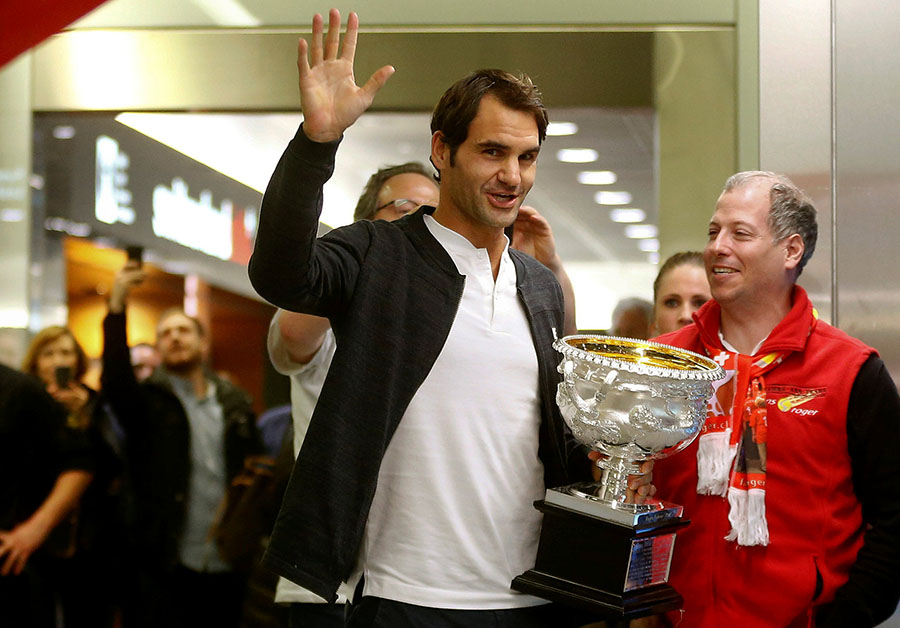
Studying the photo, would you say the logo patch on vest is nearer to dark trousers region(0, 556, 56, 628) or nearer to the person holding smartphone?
the person holding smartphone

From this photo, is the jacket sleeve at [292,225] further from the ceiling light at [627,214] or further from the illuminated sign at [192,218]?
the illuminated sign at [192,218]

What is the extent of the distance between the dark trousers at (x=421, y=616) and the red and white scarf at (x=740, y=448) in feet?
1.64

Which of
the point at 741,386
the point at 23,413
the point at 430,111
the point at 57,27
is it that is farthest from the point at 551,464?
the point at 57,27

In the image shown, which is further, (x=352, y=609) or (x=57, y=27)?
(x=57, y=27)

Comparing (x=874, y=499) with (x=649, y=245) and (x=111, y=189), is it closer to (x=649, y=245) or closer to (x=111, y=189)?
Result: (x=649, y=245)

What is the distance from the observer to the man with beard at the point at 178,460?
387 cm

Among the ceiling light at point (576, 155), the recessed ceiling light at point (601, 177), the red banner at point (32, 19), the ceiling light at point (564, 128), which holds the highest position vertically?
the red banner at point (32, 19)

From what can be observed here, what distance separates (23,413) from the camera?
3.83 m

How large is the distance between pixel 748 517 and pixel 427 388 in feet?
2.41

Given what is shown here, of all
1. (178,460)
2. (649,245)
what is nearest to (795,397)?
(649,245)

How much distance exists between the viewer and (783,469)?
224 cm

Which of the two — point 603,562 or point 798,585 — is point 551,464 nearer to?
point 603,562

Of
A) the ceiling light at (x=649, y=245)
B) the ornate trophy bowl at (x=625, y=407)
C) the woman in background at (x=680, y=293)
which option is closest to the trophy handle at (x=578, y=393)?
the ornate trophy bowl at (x=625, y=407)

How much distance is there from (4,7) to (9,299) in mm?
1016
